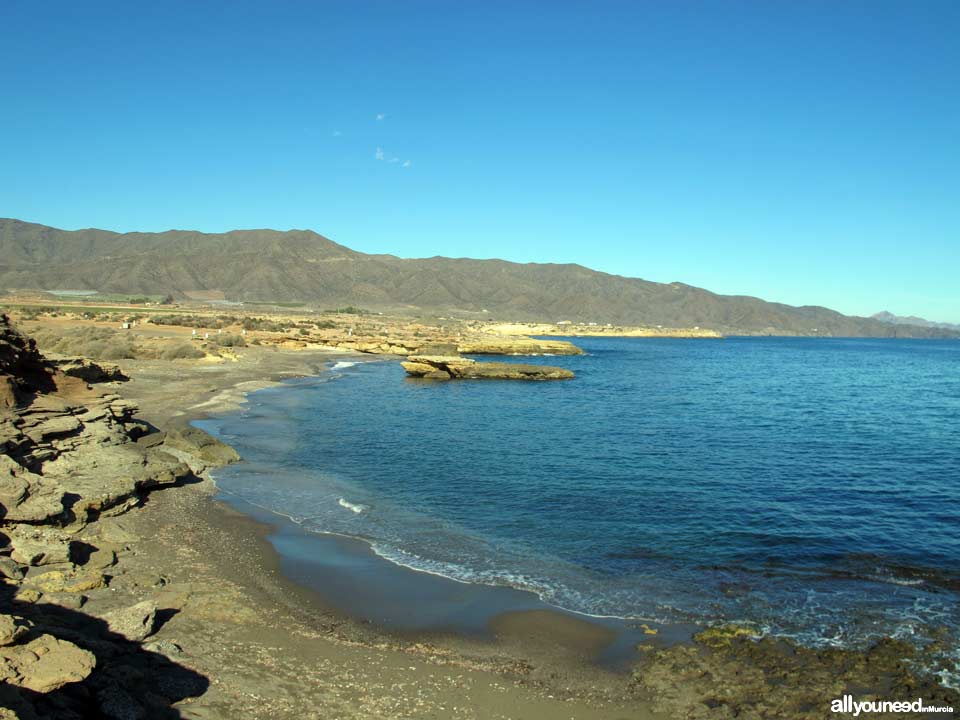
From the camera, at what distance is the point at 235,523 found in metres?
13.8

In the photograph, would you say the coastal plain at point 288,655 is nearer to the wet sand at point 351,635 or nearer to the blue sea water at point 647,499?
the wet sand at point 351,635

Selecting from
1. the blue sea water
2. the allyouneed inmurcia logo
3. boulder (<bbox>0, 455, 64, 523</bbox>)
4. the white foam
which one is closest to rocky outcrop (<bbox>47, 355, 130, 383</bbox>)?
the blue sea water

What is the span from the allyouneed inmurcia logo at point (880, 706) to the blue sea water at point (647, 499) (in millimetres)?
1457

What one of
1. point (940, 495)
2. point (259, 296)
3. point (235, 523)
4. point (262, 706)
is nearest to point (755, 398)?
point (940, 495)

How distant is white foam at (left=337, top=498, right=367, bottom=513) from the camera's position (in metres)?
15.6

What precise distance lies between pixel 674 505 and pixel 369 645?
9983mm

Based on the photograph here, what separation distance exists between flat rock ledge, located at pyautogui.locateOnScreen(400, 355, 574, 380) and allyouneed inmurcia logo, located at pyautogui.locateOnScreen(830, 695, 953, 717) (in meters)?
42.0

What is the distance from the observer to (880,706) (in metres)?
7.72

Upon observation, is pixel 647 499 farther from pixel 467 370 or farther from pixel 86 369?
pixel 467 370

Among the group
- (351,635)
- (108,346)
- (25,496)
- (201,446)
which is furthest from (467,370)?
(351,635)

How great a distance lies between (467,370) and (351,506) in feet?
114

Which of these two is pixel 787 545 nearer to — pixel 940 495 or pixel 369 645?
pixel 940 495

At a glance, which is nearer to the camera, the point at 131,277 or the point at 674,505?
the point at 674,505

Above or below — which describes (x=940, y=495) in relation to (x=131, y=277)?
below
